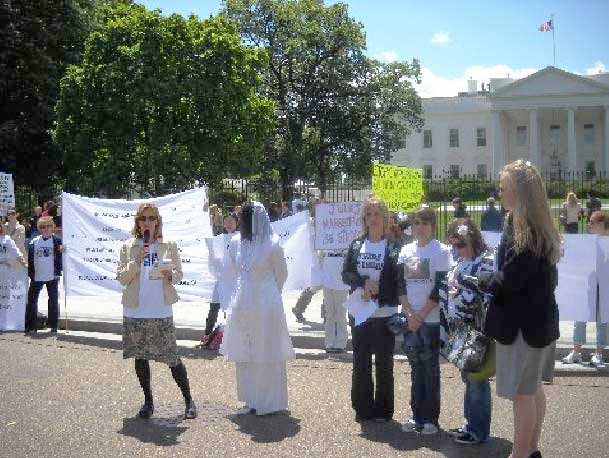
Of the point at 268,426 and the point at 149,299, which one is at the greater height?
the point at 149,299

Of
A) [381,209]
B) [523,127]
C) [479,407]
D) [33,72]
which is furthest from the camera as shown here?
[523,127]

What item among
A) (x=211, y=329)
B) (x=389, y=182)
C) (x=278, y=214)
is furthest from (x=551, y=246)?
(x=278, y=214)

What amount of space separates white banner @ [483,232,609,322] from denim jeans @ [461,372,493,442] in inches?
145

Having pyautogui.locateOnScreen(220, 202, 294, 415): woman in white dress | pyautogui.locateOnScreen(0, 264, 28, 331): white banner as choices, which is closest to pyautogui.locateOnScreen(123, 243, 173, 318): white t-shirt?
pyautogui.locateOnScreen(220, 202, 294, 415): woman in white dress

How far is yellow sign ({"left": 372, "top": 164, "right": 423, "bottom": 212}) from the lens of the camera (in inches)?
504

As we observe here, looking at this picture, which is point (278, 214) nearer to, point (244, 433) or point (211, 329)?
point (211, 329)

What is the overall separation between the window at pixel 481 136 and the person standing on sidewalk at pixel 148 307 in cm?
7879

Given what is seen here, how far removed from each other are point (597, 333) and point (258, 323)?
433 cm

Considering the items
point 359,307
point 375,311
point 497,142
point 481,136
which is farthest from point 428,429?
point 481,136

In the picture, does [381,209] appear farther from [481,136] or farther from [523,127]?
[481,136]

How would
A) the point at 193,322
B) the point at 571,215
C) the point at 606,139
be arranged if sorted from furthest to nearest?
the point at 606,139, the point at 571,215, the point at 193,322

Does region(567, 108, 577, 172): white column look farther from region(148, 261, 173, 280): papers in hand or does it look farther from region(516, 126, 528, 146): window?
region(148, 261, 173, 280): papers in hand

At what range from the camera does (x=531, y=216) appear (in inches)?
205

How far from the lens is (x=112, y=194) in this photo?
3192 cm
